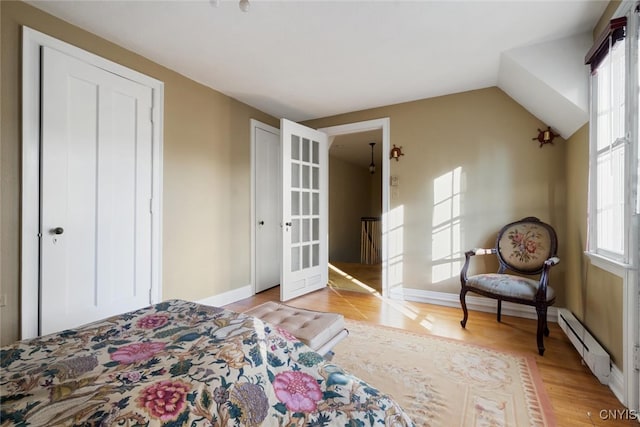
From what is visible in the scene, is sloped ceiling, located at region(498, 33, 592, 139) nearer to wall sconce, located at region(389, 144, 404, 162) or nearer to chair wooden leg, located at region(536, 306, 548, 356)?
wall sconce, located at region(389, 144, 404, 162)

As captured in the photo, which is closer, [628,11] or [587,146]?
[628,11]

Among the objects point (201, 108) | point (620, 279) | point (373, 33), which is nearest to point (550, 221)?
point (620, 279)

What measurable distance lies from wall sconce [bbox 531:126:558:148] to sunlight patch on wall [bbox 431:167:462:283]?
2.49 ft

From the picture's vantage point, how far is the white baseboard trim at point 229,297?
10.4 ft

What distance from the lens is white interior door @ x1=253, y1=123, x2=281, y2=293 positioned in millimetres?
3877

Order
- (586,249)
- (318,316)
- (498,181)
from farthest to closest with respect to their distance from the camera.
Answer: (498,181), (586,249), (318,316)

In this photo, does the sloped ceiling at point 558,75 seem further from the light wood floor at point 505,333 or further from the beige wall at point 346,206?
the beige wall at point 346,206

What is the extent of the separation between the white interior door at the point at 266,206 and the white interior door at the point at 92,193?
143 centimetres

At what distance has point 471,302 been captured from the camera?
3207 millimetres

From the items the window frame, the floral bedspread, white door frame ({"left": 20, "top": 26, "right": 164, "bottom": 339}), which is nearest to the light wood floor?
the window frame

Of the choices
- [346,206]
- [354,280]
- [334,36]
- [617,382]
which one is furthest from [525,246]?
[346,206]

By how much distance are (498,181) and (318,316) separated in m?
2.47

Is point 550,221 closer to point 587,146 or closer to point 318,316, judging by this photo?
point 587,146

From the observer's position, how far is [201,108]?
313cm
